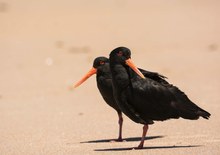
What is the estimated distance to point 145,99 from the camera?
30.2 ft

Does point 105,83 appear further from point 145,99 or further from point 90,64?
point 90,64

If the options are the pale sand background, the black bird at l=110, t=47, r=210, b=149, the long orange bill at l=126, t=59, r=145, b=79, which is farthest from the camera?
the pale sand background

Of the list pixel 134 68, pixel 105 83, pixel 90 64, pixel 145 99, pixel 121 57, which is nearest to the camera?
pixel 145 99

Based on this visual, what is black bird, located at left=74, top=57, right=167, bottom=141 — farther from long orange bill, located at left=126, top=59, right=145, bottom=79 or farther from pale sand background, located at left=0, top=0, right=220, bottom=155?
long orange bill, located at left=126, top=59, right=145, bottom=79

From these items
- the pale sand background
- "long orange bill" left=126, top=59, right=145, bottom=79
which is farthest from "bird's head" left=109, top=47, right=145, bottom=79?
the pale sand background

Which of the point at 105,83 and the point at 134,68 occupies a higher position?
the point at 134,68

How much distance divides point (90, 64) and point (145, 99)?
9.56m

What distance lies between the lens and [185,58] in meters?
19.8

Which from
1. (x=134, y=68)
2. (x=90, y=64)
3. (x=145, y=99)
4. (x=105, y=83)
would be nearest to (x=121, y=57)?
(x=134, y=68)

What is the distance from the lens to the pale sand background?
10117mm

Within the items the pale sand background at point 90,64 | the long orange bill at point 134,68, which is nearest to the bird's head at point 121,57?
the long orange bill at point 134,68

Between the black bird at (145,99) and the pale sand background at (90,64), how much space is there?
1.33 feet

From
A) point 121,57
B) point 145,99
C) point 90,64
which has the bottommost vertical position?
point 90,64

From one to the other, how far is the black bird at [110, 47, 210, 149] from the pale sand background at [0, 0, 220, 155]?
0.41 m
